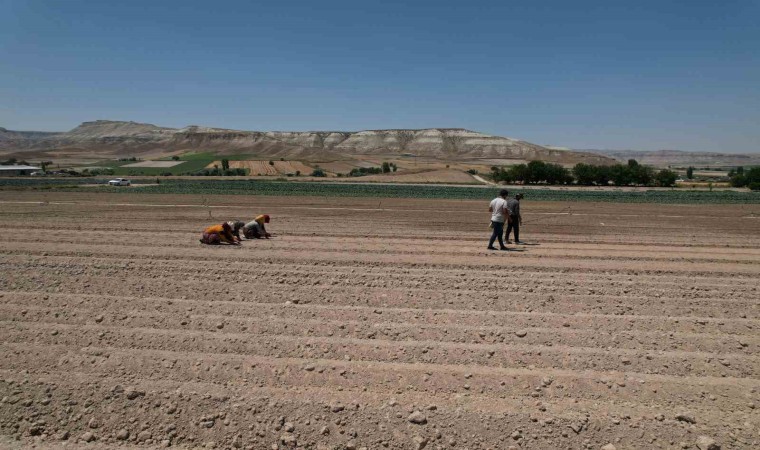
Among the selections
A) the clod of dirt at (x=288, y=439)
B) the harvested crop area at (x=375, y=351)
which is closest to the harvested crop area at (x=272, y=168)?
the harvested crop area at (x=375, y=351)

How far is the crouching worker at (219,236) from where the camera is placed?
1296 cm

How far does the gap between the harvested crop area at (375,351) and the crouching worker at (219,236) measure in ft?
2.94

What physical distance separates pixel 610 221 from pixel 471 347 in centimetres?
1937

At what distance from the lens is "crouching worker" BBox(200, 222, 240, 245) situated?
1296cm

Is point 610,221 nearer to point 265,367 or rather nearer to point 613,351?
point 613,351

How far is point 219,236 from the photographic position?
1302 centimetres

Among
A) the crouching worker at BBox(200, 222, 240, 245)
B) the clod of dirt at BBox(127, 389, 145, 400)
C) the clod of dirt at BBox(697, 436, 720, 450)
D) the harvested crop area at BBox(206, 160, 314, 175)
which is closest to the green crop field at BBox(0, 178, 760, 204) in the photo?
Result: the crouching worker at BBox(200, 222, 240, 245)

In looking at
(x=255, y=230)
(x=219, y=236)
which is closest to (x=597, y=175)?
(x=255, y=230)

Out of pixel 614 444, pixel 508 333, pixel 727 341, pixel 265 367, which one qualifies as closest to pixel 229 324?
pixel 265 367

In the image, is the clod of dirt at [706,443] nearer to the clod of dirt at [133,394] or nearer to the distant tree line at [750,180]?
the clod of dirt at [133,394]

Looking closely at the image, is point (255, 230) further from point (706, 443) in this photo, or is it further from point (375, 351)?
point (706, 443)

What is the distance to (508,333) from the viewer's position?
688cm

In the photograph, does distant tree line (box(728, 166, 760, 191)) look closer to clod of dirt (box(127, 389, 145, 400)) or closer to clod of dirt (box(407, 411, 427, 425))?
clod of dirt (box(407, 411, 427, 425))

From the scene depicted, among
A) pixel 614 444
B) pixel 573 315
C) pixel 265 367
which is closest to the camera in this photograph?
pixel 614 444
